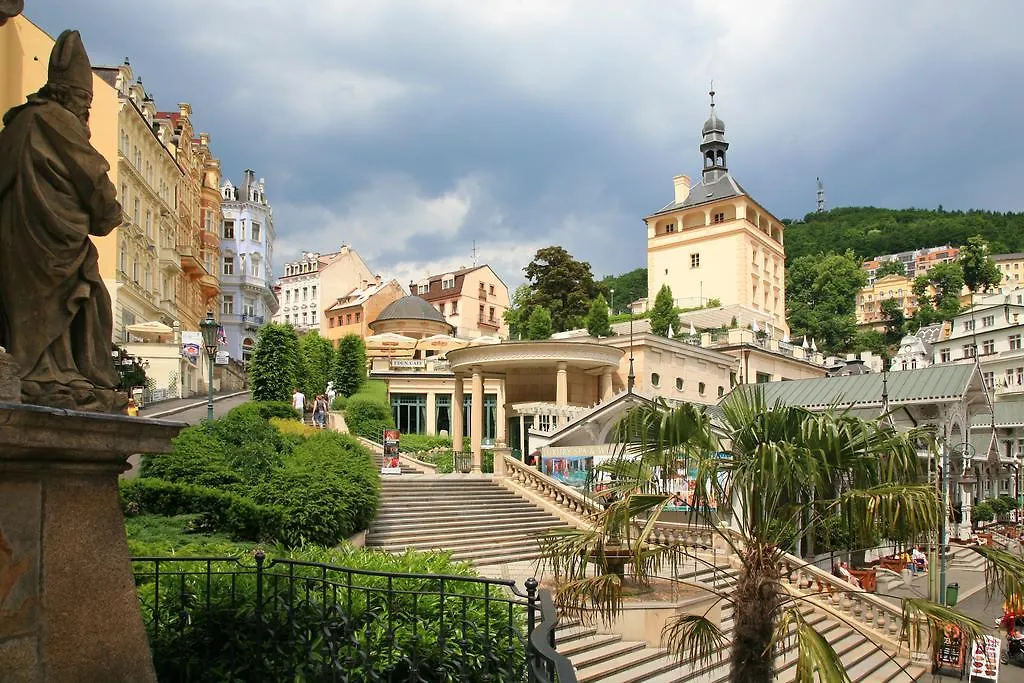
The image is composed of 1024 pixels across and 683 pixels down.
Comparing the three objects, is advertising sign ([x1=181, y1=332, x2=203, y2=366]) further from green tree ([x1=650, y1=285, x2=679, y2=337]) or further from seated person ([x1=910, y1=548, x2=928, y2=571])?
seated person ([x1=910, y1=548, x2=928, y2=571])

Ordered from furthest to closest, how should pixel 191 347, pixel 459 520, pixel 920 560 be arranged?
pixel 191 347 < pixel 920 560 < pixel 459 520

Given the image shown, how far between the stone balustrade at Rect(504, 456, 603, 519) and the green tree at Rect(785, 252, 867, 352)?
240ft

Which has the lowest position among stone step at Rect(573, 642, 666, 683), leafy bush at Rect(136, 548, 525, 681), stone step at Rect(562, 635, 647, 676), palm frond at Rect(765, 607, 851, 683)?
stone step at Rect(573, 642, 666, 683)

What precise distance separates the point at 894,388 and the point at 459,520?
78.3 ft

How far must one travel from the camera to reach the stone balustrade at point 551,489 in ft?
76.7

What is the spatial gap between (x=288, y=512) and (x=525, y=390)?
69.1ft

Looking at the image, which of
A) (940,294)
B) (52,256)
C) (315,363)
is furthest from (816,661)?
(940,294)

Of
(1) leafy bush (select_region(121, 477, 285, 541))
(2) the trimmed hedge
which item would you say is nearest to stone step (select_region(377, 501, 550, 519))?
(2) the trimmed hedge

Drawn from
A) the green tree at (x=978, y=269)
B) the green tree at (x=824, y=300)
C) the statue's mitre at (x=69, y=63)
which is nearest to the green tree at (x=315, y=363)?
the statue's mitre at (x=69, y=63)

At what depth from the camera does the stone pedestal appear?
391cm

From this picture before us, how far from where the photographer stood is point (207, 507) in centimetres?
1614

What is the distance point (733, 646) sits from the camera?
920 cm

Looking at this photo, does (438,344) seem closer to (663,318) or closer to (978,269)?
(663,318)

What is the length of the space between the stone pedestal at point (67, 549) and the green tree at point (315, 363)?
41161 millimetres
